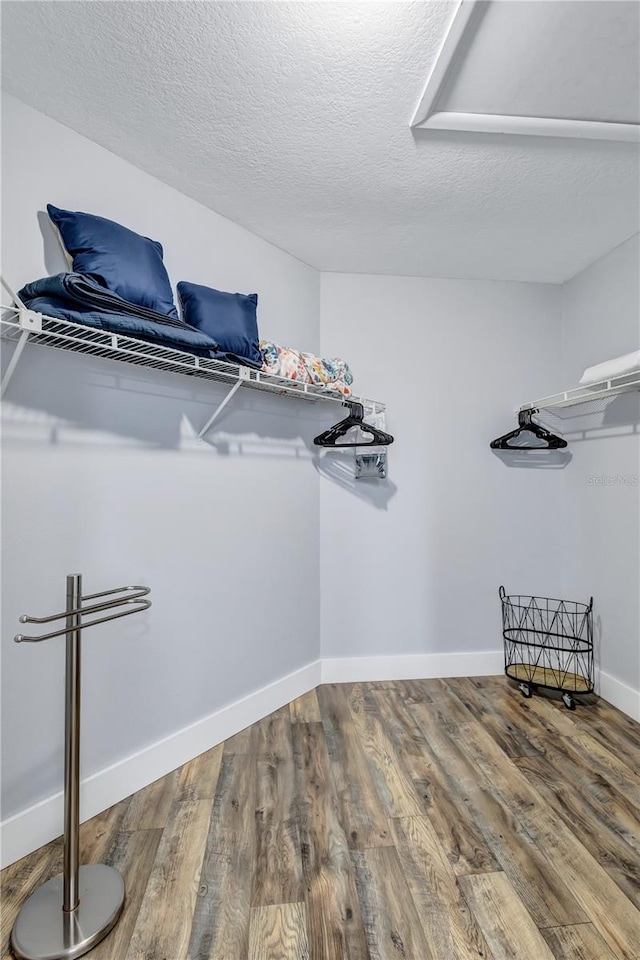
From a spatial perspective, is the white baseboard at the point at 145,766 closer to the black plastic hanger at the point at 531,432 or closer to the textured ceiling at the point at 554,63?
the black plastic hanger at the point at 531,432

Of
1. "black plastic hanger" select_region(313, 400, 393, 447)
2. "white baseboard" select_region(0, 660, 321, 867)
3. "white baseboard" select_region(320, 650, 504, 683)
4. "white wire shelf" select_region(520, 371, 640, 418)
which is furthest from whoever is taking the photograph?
"white baseboard" select_region(320, 650, 504, 683)

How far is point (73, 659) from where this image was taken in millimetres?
1305

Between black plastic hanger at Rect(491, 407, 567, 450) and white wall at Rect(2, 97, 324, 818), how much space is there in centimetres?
114

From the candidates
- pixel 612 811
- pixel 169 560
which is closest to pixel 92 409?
pixel 169 560

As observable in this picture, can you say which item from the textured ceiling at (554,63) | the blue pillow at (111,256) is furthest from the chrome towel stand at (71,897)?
the textured ceiling at (554,63)

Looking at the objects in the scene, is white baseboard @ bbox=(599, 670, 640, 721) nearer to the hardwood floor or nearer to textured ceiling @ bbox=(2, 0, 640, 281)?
the hardwood floor

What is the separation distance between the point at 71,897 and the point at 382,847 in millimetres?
902

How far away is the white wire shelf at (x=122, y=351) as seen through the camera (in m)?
1.35

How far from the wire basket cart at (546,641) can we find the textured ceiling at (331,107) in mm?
2070

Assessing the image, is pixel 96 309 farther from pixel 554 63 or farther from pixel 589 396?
pixel 589 396

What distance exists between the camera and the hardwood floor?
1.25 meters

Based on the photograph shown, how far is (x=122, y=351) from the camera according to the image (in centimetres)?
158

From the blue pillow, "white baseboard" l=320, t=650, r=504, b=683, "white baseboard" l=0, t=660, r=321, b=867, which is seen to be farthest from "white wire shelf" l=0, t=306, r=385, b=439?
"white baseboard" l=320, t=650, r=504, b=683

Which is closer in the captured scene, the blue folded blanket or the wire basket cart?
the blue folded blanket
